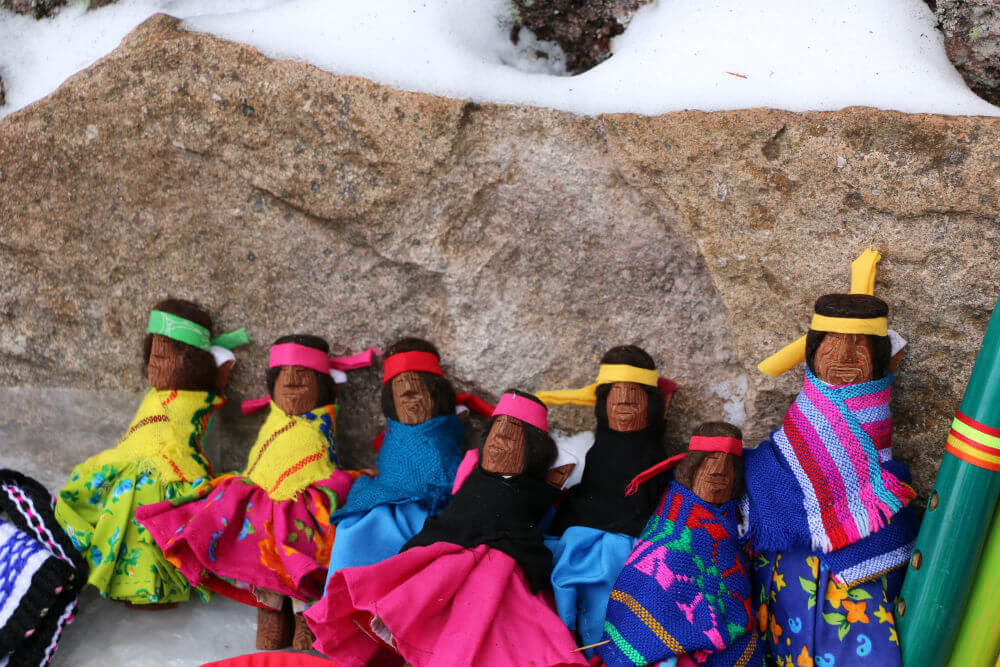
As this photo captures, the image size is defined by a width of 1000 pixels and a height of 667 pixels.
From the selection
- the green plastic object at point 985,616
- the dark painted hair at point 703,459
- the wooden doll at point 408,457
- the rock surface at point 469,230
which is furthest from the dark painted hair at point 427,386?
the green plastic object at point 985,616

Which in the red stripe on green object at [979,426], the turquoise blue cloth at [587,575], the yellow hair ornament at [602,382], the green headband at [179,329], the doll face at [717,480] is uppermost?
the green headband at [179,329]

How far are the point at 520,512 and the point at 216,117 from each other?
130cm

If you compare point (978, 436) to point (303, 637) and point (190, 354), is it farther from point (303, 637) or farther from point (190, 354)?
point (190, 354)

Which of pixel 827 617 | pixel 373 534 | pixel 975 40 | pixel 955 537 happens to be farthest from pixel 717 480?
pixel 975 40

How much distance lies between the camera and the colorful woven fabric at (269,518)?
6.64 feet

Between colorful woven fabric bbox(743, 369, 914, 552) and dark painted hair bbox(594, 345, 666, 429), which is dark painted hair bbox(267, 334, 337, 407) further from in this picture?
colorful woven fabric bbox(743, 369, 914, 552)

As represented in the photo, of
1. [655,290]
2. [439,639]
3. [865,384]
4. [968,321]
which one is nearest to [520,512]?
[439,639]

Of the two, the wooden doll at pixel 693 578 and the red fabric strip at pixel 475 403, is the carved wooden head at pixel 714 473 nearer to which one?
the wooden doll at pixel 693 578

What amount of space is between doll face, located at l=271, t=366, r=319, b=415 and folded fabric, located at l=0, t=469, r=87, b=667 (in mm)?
634

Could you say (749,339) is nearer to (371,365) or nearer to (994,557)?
(994,557)

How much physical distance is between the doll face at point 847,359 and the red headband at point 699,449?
257mm

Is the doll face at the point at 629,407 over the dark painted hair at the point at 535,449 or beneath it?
over

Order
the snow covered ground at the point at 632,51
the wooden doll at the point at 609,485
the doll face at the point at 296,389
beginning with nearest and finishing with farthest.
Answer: the wooden doll at the point at 609,485, the snow covered ground at the point at 632,51, the doll face at the point at 296,389

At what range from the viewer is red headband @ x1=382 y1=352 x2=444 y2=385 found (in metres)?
2.18
